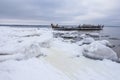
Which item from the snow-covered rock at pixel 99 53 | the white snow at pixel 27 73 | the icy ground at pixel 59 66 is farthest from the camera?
the snow-covered rock at pixel 99 53

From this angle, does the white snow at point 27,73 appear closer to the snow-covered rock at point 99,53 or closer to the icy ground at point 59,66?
the icy ground at point 59,66

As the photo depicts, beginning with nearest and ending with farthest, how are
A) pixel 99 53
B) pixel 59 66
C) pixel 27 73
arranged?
pixel 27 73 → pixel 59 66 → pixel 99 53

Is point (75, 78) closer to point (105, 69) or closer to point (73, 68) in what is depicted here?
point (73, 68)

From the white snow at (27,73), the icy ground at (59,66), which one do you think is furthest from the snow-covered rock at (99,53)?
the white snow at (27,73)

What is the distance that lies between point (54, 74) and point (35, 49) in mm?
2780

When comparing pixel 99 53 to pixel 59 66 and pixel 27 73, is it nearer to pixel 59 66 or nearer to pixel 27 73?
pixel 59 66

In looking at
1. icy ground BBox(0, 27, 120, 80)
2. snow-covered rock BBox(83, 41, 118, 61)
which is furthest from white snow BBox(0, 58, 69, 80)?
snow-covered rock BBox(83, 41, 118, 61)

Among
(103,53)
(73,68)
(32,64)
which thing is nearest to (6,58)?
(32,64)

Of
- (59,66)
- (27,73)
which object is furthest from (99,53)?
(27,73)

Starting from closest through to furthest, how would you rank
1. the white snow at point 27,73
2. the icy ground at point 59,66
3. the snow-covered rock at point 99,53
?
the white snow at point 27,73 → the icy ground at point 59,66 → the snow-covered rock at point 99,53

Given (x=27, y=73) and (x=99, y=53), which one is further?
(x=99, y=53)

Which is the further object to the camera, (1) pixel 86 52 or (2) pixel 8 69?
(1) pixel 86 52

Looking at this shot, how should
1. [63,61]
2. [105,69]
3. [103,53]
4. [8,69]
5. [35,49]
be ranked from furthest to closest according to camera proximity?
[103,53] < [35,49] < [63,61] < [105,69] < [8,69]

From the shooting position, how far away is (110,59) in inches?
314
